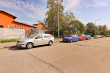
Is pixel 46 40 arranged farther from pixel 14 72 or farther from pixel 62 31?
pixel 62 31

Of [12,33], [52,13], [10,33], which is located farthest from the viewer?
[52,13]

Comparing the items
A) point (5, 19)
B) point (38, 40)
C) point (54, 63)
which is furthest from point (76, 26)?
point (54, 63)

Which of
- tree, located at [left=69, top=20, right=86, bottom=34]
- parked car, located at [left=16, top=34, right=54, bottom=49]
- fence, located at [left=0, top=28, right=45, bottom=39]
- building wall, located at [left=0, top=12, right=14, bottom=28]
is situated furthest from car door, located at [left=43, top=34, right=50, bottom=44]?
tree, located at [left=69, top=20, right=86, bottom=34]

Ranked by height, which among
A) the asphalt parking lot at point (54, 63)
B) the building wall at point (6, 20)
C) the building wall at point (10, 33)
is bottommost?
the asphalt parking lot at point (54, 63)

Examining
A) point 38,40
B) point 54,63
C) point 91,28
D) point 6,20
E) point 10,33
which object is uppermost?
point 91,28

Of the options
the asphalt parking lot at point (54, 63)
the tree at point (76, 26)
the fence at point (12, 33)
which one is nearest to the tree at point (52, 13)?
the fence at point (12, 33)

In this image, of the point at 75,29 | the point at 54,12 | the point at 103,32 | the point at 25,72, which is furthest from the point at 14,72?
the point at 103,32

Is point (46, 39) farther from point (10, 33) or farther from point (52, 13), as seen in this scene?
point (52, 13)

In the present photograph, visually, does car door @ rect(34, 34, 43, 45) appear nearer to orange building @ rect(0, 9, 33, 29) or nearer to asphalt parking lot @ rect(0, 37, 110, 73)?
asphalt parking lot @ rect(0, 37, 110, 73)

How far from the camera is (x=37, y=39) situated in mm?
7500

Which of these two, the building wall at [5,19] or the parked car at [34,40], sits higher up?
the building wall at [5,19]

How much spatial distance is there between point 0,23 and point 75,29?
25271 mm

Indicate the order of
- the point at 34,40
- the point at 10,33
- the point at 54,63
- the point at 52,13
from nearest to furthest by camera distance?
the point at 54,63 → the point at 34,40 → the point at 10,33 → the point at 52,13

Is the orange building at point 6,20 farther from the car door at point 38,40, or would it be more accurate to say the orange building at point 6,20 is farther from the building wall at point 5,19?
the car door at point 38,40
